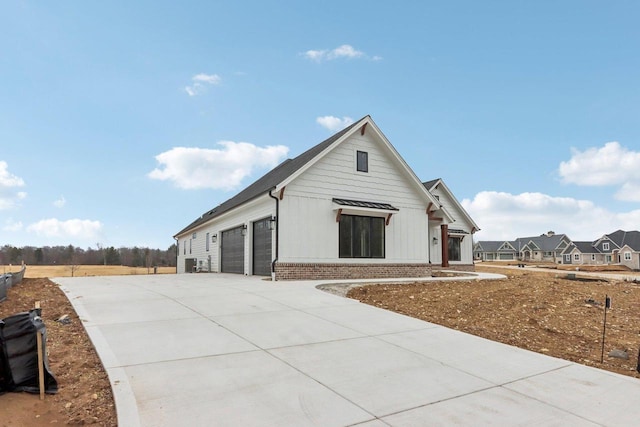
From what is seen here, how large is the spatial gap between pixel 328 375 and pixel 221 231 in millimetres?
18360

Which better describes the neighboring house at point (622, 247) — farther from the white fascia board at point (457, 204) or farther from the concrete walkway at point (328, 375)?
the concrete walkway at point (328, 375)

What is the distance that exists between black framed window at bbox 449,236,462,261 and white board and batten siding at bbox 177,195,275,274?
45.6ft

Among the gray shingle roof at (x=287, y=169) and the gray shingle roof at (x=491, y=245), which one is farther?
the gray shingle roof at (x=491, y=245)

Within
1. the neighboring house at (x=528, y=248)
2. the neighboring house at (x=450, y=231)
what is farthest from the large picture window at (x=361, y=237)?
the neighboring house at (x=528, y=248)

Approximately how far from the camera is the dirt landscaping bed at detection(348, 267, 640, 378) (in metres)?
6.36

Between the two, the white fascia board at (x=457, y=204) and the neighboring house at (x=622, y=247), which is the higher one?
the white fascia board at (x=457, y=204)

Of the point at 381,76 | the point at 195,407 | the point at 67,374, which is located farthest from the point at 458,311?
the point at 381,76

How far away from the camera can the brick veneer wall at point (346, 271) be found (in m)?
13.9

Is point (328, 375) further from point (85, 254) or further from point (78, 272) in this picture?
point (85, 254)

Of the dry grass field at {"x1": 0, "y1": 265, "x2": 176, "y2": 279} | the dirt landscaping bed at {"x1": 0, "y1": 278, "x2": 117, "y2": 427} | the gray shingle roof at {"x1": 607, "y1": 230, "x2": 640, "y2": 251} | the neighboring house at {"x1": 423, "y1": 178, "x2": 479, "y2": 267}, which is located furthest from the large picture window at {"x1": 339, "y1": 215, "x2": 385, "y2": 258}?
the gray shingle roof at {"x1": 607, "y1": 230, "x2": 640, "y2": 251}

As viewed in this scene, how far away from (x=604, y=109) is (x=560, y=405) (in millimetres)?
16189

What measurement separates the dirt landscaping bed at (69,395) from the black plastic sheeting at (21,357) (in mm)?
91

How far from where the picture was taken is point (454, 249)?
25219mm

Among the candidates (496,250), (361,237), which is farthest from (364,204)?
(496,250)
